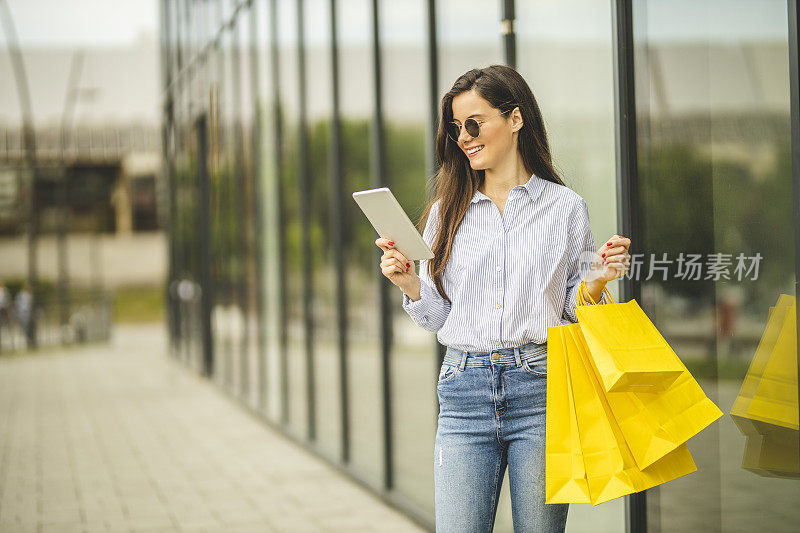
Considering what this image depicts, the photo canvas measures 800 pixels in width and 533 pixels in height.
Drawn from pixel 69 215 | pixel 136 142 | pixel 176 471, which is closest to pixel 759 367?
pixel 176 471

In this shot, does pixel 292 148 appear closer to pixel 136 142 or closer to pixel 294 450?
pixel 294 450

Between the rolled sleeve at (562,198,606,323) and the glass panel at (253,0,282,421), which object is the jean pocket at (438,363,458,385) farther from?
the glass panel at (253,0,282,421)

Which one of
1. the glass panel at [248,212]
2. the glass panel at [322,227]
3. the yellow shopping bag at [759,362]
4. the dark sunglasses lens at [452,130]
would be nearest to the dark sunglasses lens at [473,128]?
the dark sunglasses lens at [452,130]

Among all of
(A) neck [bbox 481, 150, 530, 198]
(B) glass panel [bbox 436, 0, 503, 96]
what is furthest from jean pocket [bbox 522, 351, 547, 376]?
(B) glass panel [bbox 436, 0, 503, 96]

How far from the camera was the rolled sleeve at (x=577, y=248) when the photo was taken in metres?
2.53

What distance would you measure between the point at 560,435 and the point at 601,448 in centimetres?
10

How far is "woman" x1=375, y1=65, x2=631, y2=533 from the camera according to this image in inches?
97.0

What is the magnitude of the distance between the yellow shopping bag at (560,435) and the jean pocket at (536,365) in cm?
13

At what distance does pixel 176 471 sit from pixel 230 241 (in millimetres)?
4728

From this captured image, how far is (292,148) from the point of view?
807cm

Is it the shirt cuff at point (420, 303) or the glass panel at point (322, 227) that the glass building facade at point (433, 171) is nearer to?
the glass panel at point (322, 227)

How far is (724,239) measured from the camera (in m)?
2.88

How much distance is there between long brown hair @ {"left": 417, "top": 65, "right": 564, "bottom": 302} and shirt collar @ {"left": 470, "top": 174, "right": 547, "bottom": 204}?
2 centimetres

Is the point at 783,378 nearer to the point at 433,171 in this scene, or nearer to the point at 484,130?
the point at 484,130
